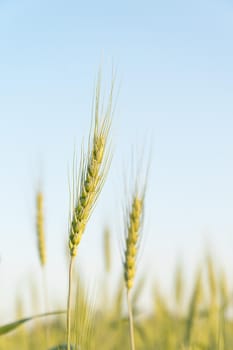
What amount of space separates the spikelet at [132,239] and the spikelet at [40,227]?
1.00 metres

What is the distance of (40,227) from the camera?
2.94 metres

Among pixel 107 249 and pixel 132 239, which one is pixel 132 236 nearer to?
pixel 132 239

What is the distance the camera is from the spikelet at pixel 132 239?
178 cm

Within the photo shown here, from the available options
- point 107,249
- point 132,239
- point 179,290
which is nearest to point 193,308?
point 179,290

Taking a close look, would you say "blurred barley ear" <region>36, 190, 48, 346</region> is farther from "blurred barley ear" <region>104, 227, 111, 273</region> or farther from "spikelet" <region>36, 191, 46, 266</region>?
"blurred barley ear" <region>104, 227, 111, 273</region>

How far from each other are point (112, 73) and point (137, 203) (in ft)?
1.36

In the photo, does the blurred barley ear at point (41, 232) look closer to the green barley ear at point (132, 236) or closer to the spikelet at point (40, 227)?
the spikelet at point (40, 227)

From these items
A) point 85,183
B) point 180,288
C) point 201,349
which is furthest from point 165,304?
point 85,183

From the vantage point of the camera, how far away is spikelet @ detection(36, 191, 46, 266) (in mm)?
2805

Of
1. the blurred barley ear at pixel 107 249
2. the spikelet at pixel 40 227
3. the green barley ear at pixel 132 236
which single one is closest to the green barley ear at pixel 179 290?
the blurred barley ear at pixel 107 249

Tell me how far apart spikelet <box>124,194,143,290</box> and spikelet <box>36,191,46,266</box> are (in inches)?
39.6

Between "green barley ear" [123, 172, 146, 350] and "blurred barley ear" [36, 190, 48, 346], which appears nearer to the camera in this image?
"green barley ear" [123, 172, 146, 350]

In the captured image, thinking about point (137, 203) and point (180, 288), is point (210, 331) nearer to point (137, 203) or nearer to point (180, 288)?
point (180, 288)

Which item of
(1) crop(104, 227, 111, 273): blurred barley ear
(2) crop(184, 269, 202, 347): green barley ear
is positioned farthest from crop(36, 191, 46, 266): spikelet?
(1) crop(104, 227, 111, 273): blurred barley ear
